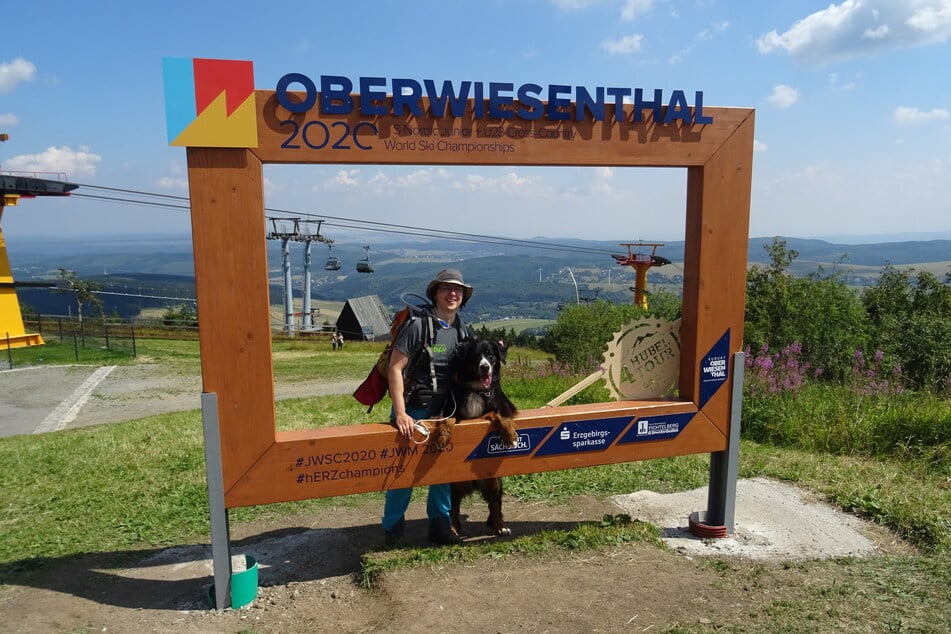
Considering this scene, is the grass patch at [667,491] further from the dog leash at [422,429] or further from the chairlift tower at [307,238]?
the chairlift tower at [307,238]

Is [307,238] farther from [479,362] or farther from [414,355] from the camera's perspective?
[479,362]

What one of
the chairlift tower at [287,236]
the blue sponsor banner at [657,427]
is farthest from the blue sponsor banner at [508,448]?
the chairlift tower at [287,236]

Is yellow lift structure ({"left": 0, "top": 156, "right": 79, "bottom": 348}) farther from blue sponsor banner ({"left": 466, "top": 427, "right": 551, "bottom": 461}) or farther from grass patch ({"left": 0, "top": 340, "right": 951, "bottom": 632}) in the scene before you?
blue sponsor banner ({"left": 466, "top": 427, "right": 551, "bottom": 461})

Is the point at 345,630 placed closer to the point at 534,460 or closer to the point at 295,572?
the point at 295,572

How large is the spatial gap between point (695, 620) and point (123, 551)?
13.9 ft

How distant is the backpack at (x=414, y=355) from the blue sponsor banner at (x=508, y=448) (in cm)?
52

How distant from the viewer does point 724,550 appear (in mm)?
4711

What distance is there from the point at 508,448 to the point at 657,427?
3.85ft

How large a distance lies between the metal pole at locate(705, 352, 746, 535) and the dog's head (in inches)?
75.2

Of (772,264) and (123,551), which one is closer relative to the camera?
(123,551)

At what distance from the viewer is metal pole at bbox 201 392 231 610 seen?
385cm

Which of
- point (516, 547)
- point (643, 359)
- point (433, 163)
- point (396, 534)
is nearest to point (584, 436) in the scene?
point (643, 359)

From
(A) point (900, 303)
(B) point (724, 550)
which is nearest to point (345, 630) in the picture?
(B) point (724, 550)

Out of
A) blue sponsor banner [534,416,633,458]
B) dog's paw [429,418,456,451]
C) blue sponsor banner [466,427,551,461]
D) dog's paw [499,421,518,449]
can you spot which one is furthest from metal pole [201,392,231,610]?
blue sponsor banner [534,416,633,458]
